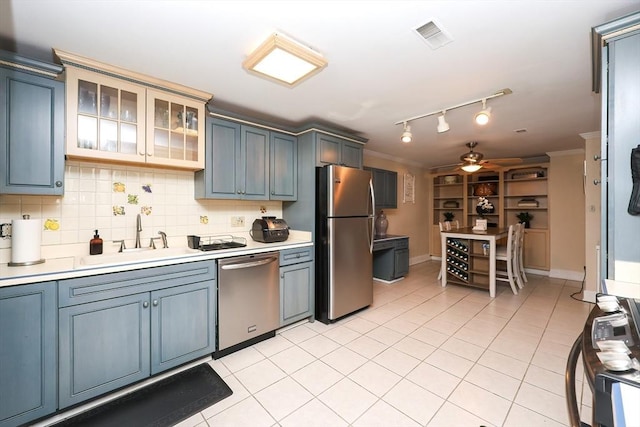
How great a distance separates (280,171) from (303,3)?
1.86 m

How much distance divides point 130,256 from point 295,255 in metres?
1.45

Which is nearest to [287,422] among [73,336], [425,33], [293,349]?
[293,349]

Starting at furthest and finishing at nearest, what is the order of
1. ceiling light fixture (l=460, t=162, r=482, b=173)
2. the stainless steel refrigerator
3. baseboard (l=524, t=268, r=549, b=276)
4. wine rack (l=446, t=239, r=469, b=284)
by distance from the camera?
baseboard (l=524, t=268, r=549, b=276) → wine rack (l=446, t=239, r=469, b=284) → ceiling light fixture (l=460, t=162, r=482, b=173) → the stainless steel refrigerator

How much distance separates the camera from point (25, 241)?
175cm

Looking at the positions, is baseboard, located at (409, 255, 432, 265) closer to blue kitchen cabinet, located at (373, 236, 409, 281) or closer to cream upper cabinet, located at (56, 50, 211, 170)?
blue kitchen cabinet, located at (373, 236, 409, 281)

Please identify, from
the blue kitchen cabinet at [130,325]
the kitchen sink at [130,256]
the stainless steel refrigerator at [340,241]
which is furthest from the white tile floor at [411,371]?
the kitchen sink at [130,256]

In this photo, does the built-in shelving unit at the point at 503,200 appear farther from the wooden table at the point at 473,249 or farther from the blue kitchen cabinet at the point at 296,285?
the blue kitchen cabinet at the point at 296,285

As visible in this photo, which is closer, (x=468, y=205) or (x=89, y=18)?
(x=89, y=18)

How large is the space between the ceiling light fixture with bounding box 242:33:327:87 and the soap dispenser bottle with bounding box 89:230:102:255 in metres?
1.76

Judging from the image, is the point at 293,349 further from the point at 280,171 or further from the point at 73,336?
the point at 280,171

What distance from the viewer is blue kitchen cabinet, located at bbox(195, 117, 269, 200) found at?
2555 mm

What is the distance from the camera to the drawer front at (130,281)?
64.3 inches

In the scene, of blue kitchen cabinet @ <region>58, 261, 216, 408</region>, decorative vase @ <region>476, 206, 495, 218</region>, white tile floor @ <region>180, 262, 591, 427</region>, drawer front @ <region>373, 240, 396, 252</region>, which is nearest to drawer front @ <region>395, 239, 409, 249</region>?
drawer front @ <region>373, 240, 396, 252</region>

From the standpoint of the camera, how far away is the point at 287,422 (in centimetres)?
160
